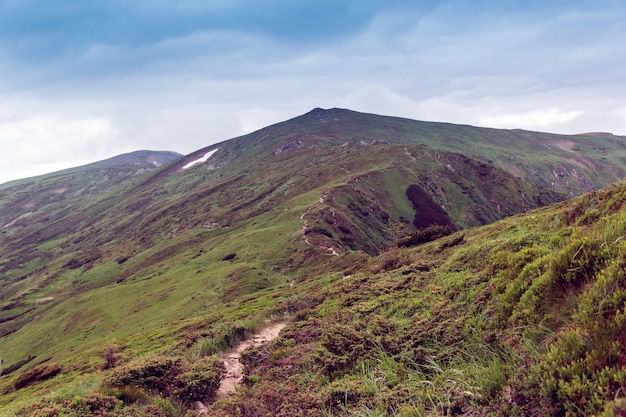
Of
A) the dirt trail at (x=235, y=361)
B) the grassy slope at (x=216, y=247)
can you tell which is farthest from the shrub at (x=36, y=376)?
the dirt trail at (x=235, y=361)

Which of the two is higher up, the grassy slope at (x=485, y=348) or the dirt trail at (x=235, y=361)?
the grassy slope at (x=485, y=348)

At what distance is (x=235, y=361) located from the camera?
18641mm

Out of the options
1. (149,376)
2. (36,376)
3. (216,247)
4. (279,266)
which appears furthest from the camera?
(216,247)

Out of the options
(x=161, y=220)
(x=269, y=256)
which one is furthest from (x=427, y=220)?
(x=161, y=220)

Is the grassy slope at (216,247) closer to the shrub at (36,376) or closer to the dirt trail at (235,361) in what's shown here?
the shrub at (36,376)

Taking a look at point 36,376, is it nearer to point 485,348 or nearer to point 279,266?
point 279,266

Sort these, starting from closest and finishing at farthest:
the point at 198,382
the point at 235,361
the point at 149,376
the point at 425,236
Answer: the point at 198,382
the point at 149,376
the point at 235,361
the point at 425,236

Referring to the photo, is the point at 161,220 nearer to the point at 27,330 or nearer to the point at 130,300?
the point at 27,330

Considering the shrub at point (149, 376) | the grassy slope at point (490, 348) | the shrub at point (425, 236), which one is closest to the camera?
the grassy slope at point (490, 348)

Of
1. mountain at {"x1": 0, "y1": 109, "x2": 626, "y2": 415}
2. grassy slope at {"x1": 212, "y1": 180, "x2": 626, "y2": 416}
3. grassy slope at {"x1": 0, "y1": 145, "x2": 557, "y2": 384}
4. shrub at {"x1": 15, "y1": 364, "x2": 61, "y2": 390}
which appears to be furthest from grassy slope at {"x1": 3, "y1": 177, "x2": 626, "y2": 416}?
grassy slope at {"x1": 0, "y1": 145, "x2": 557, "y2": 384}

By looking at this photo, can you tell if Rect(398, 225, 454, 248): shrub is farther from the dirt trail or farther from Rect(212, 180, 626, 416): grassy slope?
Rect(212, 180, 626, 416): grassy slope

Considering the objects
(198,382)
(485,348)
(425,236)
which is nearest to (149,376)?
(198,382)

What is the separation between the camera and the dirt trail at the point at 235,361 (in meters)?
15.3

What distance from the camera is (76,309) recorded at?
9206cm
